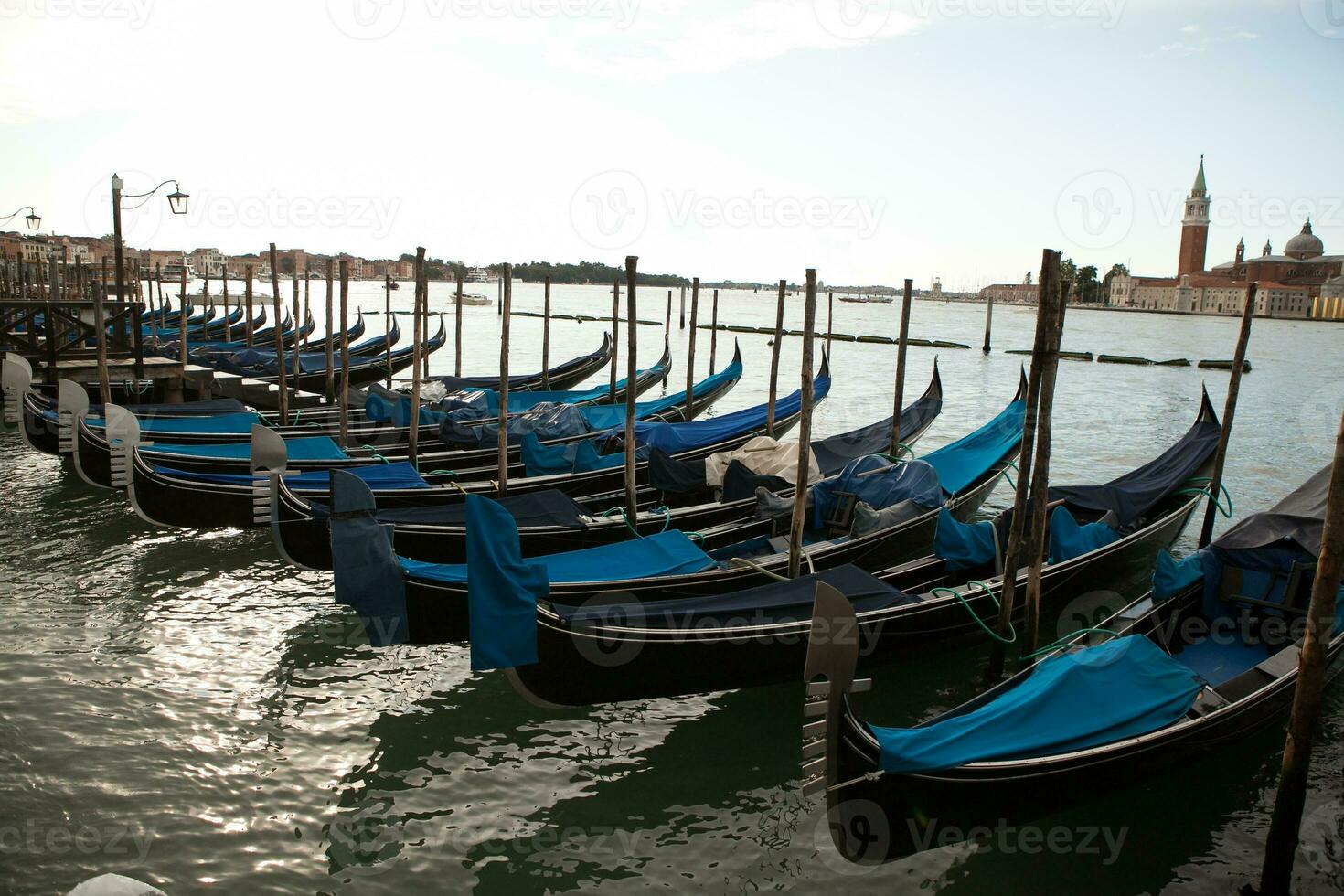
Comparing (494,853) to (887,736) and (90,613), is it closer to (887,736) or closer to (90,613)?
(887,736)

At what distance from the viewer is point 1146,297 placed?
83875 millimetres

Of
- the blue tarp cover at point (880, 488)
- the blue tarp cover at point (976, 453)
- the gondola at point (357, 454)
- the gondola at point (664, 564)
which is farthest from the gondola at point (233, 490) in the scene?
the blue tarp cover at point (976, 453)

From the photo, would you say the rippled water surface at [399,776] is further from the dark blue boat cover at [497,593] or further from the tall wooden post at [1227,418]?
the tall wooden post at [1227,418]

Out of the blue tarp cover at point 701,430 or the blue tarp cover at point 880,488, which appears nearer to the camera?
the blue tarp cover at point 880,488

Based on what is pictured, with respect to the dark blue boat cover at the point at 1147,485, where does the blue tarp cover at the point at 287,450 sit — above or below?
below

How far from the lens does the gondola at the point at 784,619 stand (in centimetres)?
396

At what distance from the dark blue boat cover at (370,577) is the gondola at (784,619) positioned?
2.60 ft

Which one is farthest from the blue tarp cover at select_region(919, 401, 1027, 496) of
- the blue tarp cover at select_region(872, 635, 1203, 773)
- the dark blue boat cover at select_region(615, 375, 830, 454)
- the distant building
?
the distant building

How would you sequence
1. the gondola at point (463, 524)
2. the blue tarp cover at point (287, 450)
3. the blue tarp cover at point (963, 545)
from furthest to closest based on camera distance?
the blue tarp cover at point (287, 450), the gondola at point (463, 524), the blue tarp cover at point (963, 545)

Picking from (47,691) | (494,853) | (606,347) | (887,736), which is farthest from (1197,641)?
(606,347)

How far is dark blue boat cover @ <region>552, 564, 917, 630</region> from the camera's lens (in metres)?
4.05

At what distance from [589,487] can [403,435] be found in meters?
2.44

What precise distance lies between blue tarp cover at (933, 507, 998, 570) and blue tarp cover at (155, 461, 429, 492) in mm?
3791

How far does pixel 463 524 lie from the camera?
18.7ft
